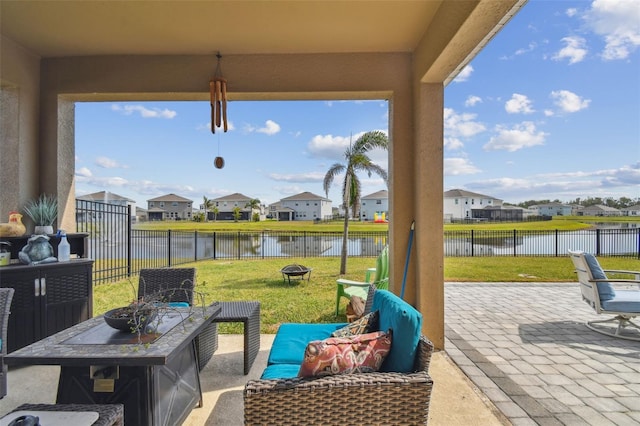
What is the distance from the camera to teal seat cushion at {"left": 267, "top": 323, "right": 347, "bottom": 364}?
215 cm

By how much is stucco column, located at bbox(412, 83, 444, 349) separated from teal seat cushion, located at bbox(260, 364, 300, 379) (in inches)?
75.0

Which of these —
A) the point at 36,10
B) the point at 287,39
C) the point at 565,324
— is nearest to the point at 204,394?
the point at 287,39

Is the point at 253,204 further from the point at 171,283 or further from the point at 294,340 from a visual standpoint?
the point at 294,340

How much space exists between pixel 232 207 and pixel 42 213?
15.5 metres

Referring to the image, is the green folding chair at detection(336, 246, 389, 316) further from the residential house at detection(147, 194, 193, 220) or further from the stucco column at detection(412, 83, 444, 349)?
the residential house at detection(147, 194, 193, 220)

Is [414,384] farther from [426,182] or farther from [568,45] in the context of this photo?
[568,45]

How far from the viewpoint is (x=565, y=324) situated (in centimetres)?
431

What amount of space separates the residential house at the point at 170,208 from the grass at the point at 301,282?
307cm

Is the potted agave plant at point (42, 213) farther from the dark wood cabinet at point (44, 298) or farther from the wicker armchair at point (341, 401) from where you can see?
the wicker armchair at point (341, 401)

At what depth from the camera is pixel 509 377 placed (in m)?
2.84

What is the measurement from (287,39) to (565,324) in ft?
16.8

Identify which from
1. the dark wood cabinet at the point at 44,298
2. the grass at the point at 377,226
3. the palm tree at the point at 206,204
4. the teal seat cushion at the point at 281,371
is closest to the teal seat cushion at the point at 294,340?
the teal seat cushion at the point at 281,371

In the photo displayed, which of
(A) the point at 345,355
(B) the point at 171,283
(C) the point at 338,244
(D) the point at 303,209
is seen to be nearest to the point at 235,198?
(D) the point at 303,209

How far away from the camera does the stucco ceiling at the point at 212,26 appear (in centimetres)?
277
